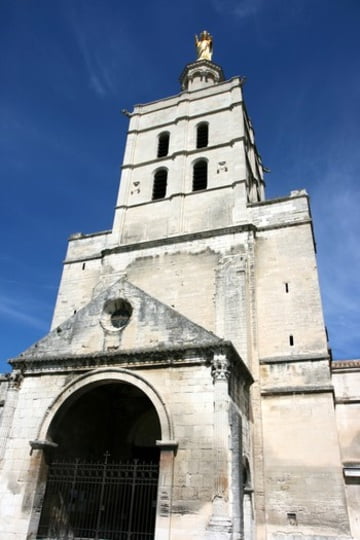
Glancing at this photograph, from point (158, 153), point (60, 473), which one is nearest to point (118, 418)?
point (60, 473)

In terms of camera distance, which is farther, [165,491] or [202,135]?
→ [202,135]

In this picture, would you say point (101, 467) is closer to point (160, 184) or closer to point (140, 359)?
point (140, 359)

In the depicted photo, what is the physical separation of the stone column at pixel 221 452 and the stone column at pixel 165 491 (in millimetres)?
857

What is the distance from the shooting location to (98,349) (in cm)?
1070

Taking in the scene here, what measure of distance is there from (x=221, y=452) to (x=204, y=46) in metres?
27.3

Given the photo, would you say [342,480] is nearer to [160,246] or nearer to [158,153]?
[160,246]

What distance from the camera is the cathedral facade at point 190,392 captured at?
8945mm

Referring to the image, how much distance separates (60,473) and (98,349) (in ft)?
10.1

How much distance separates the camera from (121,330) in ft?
35.4

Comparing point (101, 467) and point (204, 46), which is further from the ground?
point (204, 46)

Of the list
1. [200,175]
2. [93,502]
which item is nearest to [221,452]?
[93,502]

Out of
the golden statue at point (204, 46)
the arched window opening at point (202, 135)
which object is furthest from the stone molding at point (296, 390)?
the golden statue at point (204, 46)

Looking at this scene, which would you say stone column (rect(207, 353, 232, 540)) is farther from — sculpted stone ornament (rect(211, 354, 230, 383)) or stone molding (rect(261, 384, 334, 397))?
stone molding (rect(261, 384, 334, 397))

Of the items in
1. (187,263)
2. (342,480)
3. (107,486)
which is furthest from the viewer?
(187,263)
